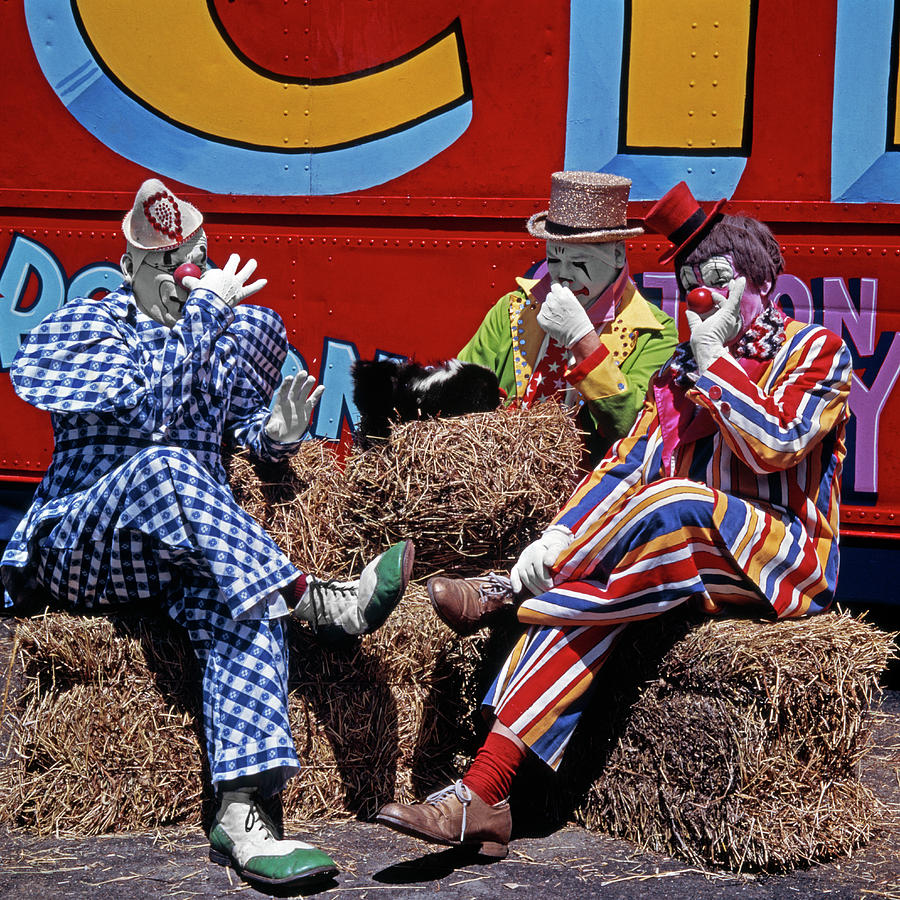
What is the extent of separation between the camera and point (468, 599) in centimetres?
321

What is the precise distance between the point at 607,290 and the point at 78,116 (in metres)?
2.51

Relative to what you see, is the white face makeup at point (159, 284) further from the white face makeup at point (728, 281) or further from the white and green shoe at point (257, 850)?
the white face makeup at point (728, 281)

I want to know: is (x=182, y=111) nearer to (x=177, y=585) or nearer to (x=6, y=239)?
(x=6, y=239)

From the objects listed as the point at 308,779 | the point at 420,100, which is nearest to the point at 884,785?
the point at 308,779

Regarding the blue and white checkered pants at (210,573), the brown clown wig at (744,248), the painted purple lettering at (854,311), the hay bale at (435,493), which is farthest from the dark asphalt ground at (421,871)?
the painted purple lettering at (854,311)

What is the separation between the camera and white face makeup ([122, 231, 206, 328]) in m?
3.53

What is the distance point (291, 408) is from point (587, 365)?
3.01ft

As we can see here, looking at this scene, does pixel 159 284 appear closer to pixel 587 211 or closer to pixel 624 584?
pixel 587 211

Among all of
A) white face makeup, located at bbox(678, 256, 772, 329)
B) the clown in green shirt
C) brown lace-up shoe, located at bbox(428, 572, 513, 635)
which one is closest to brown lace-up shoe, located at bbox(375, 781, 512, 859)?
brown lace-up shoe, located at bbox(428, 572, 513, 635)

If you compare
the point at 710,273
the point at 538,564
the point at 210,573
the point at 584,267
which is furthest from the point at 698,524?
the point at 210,573

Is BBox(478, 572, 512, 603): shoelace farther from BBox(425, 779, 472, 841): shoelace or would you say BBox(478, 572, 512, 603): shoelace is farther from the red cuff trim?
the red cuff trim

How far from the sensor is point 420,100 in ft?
15.3

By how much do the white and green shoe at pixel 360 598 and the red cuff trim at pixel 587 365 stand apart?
811mm

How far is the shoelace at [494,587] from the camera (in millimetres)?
3287
